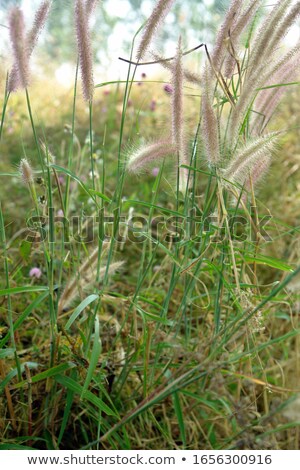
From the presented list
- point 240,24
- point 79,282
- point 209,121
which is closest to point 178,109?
point 209,121

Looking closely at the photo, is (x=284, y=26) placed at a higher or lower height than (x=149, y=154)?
higher

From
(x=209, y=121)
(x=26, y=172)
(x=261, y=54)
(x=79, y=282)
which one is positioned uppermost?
(x=261, y=54)

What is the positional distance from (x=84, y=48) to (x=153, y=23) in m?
0.13

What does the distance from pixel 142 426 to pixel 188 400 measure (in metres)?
0.17

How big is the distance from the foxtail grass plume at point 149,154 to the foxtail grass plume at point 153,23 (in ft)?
0.51

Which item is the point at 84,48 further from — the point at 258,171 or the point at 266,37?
the point at 258,171

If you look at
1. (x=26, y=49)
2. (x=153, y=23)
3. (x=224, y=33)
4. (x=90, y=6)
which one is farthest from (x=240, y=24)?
(x=26, y=49)

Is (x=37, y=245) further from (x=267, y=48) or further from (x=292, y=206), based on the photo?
(x=292, y=206)

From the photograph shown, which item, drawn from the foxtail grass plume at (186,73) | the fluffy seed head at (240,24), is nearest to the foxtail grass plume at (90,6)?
the foxtail grass plume at (186,73)

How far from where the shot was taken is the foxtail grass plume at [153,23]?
948 mm

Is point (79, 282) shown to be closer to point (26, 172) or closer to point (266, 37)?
point (26, 172)

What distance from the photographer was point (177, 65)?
3.06ft

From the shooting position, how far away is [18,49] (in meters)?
0.90

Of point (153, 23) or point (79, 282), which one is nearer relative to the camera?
point (153, 23)
